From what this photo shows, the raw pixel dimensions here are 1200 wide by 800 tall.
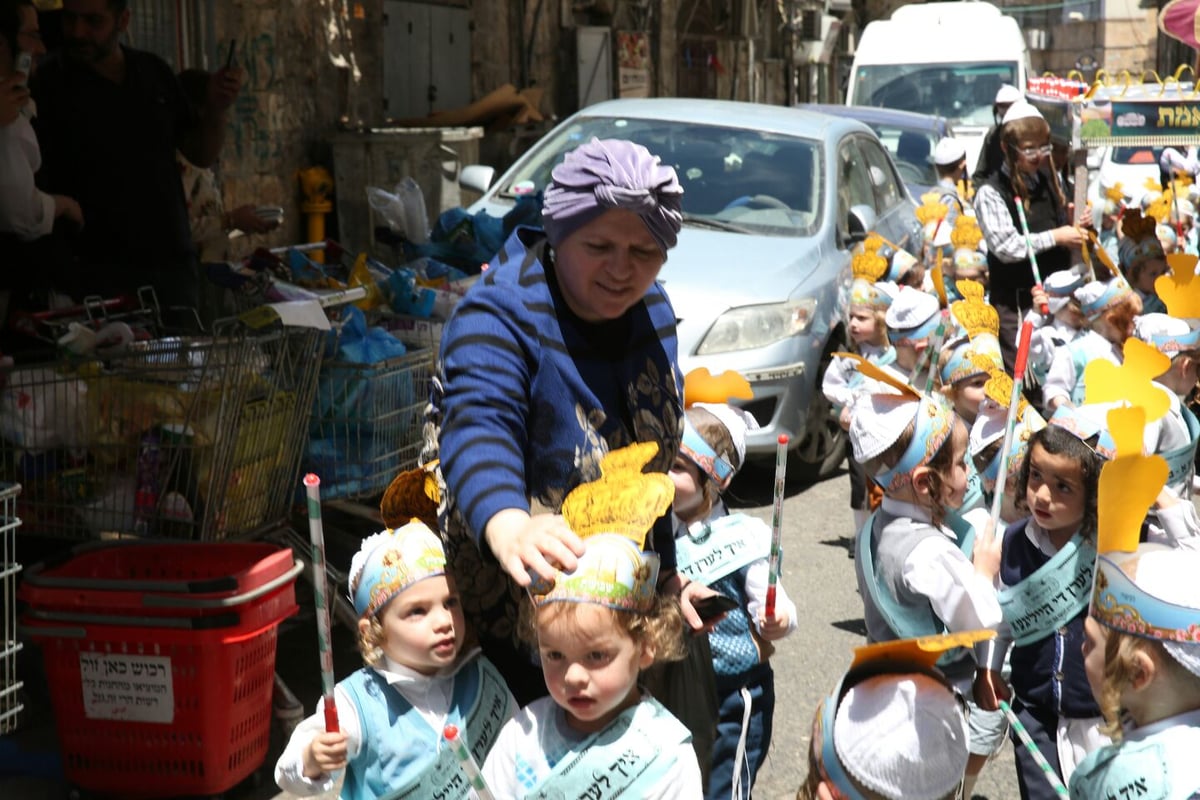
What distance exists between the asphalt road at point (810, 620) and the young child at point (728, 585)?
690 millimetres

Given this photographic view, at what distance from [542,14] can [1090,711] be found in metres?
14.0

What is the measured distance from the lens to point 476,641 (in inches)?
108

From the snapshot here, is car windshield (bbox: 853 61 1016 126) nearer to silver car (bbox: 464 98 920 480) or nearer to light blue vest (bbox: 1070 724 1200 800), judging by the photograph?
silver car (bbox: 464 98 920 480)

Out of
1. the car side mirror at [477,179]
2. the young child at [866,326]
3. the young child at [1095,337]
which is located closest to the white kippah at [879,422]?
the young child at [1095,337]

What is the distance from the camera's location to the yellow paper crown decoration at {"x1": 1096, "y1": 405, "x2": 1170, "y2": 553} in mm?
2572

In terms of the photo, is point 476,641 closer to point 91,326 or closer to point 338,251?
point 91,326

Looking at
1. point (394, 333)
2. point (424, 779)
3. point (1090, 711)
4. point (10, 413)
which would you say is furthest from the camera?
point (394, 333)

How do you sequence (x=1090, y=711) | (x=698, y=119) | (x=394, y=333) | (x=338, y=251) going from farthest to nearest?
(x=698, y=119) → (x=338, y=251) → (x=394, y=333) → (x=1090, y=711)

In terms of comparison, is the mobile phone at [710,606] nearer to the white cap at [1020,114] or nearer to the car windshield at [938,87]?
the white cap at [1020,114]

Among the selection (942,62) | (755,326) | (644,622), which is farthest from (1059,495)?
(942,62)

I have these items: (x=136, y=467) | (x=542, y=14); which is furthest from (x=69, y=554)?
(x=542, y=14)

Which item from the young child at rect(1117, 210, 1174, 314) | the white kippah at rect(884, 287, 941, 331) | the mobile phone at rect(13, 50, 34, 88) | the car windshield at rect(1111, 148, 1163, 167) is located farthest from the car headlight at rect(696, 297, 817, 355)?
the car windshield at rect(1111, 148, 1163, 167)

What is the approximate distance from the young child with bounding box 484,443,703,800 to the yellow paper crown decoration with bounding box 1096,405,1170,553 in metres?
0.78

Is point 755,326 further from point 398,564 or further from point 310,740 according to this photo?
point 310,740
